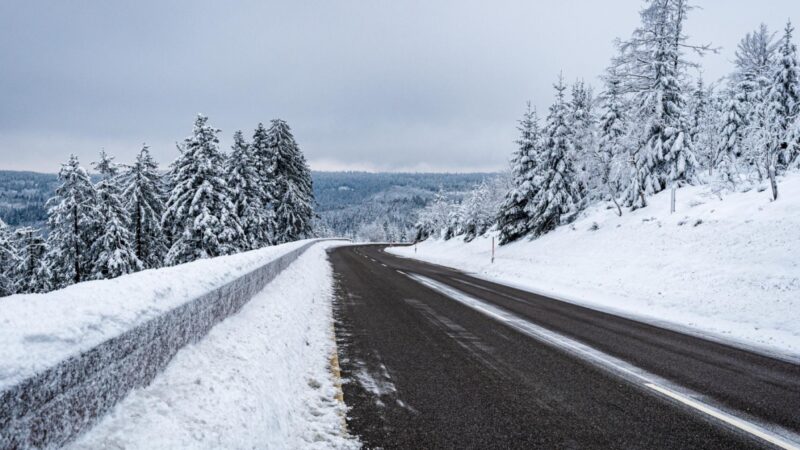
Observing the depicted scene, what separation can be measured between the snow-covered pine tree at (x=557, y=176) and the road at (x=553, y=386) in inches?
840

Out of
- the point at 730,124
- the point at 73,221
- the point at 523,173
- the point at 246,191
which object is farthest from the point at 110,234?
the point at 730,124

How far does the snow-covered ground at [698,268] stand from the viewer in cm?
970

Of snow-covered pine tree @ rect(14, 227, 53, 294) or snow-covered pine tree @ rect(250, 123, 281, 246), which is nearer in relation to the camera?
snow-covered pine tree @ rect(14, 227, 53, 294)

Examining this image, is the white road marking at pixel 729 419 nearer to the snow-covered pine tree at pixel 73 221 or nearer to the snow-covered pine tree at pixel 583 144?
the snow-covered pine tree at pixel 583 144

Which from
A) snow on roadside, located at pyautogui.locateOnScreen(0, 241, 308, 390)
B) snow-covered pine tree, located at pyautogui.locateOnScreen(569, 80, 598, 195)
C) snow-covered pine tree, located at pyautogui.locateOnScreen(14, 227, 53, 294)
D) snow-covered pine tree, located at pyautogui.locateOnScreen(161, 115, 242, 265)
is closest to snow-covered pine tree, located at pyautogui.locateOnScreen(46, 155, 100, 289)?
snow-covered pine tree, located at pyautogui.locateOnScreen(161, 115, 242, 265)

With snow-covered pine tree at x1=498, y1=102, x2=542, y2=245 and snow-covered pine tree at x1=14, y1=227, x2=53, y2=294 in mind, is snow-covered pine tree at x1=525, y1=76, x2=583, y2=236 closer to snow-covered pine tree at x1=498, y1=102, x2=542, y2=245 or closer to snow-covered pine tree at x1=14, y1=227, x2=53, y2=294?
snow-covered pine tree at x1=498, y1=102, x2=542, y2=245

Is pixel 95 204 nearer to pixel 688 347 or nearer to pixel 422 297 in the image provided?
pixel 422 297

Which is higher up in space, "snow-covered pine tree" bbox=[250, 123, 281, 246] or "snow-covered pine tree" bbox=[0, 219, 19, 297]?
"snow-covered pine tree" bbox=[250, 123, 281, 246]

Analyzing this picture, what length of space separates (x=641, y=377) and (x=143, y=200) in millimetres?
35778

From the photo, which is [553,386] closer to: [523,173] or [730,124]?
[523,173]

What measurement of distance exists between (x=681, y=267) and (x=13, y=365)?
16.4 meters

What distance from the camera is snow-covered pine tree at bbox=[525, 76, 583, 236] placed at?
29266 mm

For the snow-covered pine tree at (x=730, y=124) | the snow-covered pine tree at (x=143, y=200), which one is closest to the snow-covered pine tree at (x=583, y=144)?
the snow-covered pine tree at (x=730, y=124)

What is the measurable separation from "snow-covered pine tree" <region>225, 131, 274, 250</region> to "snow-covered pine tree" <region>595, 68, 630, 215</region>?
89.0ft
